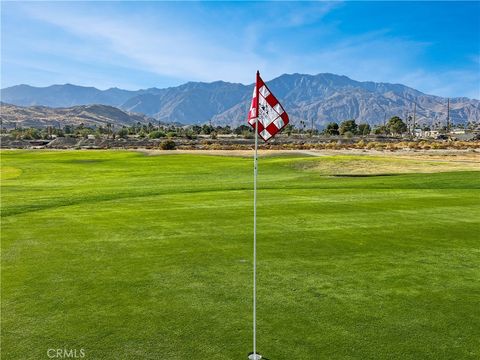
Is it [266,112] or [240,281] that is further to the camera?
[240,281]

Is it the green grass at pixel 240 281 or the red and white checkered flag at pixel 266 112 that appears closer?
the green grass at pixel 240 281

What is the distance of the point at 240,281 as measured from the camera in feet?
30.9

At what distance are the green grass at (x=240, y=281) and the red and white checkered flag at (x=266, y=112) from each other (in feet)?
10.5

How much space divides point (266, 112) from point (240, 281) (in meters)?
3.65

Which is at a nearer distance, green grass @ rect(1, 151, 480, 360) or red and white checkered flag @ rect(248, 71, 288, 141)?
green grass @ rect(1, 151, 480, 360)

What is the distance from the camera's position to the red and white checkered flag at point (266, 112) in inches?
310

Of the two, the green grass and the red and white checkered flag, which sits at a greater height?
the red and white checkered flag

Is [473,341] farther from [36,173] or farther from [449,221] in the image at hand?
[36,173]

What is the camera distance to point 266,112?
321 inches

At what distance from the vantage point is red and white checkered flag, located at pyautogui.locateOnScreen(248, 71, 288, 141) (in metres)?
7.88

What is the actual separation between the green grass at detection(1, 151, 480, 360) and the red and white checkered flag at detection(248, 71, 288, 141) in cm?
320

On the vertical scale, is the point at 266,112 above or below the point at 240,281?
above

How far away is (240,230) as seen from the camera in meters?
14.5

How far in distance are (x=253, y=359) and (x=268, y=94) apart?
14.5 ft
